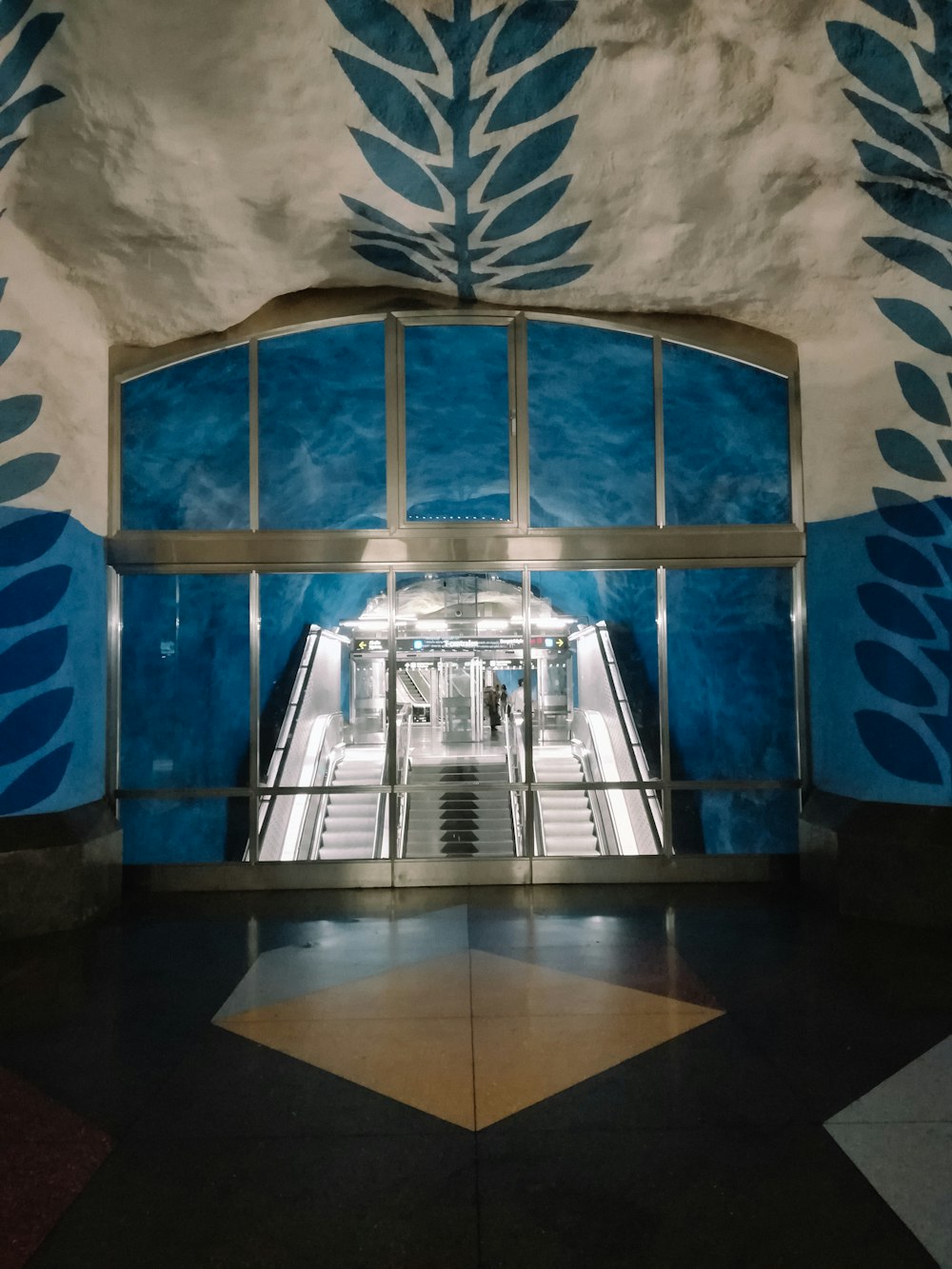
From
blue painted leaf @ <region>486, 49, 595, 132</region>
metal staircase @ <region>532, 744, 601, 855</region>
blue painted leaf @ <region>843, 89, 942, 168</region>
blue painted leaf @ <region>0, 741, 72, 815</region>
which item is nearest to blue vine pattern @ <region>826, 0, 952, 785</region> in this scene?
blue painted leaf @ <region>843, 89, 942, 168</region>

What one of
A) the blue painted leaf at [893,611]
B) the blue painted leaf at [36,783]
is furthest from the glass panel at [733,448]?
the blue painted leaf at [36,783]

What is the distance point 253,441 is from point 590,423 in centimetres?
398

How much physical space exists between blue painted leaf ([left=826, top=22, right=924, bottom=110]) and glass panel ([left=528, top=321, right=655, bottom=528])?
2.81 metres

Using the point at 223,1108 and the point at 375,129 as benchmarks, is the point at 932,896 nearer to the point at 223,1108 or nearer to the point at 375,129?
the point at 223,1108

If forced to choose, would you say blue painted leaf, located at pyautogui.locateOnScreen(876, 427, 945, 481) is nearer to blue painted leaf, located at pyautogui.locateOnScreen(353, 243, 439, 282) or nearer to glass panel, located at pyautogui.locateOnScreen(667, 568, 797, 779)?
glass panel, located at pyautogui.locateOnScreen(667, 568, 797, 779)

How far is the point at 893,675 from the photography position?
6012 mm

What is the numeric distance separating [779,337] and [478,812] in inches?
215

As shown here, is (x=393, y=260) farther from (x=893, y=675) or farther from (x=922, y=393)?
(x=893, y=675)

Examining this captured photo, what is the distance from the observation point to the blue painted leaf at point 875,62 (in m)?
3.99

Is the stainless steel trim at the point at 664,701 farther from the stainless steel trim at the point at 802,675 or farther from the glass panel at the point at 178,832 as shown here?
the glass panel at the point at 178,832

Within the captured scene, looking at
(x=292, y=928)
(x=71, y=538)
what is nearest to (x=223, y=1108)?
(x=292, y=928)

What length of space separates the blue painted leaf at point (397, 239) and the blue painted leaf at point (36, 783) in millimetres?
4186

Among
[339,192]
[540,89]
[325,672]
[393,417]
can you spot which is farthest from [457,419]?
[540,89]

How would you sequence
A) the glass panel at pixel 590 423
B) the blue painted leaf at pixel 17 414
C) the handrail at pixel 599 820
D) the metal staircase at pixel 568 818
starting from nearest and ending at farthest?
the blue painted leaf at pixel 17 414
the glass panel at pixel 590 423
the handrail at pixel 599 820
the metal staircase at pixel 568 818
